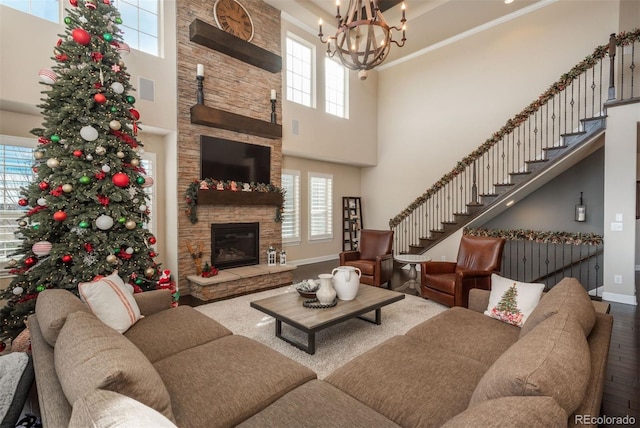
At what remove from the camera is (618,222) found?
4535mm

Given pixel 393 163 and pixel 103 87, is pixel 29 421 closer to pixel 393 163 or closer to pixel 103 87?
pixel 103 87

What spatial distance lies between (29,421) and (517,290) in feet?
11.6

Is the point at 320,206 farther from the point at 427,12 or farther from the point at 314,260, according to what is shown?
the point at 427,12

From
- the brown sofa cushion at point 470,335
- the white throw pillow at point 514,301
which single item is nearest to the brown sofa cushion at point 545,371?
the brown sofa cushion at point 470,335

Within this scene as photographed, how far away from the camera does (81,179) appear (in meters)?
3.14

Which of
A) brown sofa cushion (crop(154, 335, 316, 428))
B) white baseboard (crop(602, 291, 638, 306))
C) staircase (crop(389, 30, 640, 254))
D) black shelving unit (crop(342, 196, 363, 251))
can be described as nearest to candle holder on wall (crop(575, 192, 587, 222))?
staircase (crop(389, 30, 640, 254))

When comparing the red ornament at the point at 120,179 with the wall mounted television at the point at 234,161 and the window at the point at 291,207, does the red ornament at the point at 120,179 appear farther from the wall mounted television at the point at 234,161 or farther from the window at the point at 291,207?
the window at the point at 291,207

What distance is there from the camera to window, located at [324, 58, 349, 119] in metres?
7.77

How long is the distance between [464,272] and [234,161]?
4.28 m

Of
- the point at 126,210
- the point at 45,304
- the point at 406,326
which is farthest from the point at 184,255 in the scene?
the point at 406,326

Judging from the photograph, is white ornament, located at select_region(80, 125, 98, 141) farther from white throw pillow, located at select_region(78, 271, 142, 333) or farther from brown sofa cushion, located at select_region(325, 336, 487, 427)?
brown sofa cushion, located at select_region(325, 336, 487, 427)

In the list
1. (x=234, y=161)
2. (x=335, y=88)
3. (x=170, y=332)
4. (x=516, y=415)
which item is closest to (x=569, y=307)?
(x=516, y=415)

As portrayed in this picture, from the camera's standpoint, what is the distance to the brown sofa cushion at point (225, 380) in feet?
4.66

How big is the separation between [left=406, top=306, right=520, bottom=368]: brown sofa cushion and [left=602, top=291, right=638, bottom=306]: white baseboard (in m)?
3.54
